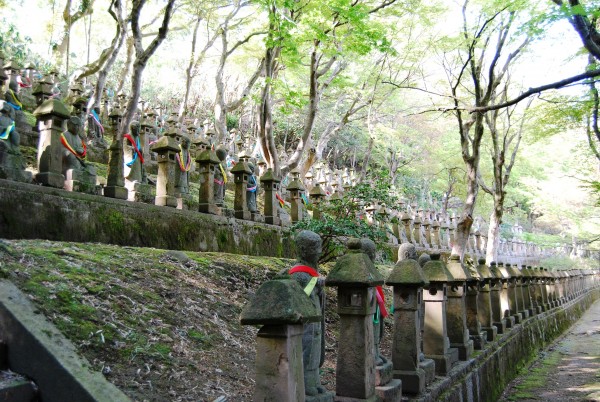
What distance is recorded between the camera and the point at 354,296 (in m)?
4.02

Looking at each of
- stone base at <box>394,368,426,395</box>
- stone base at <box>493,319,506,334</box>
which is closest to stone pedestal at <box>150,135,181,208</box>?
stone base at <box>394,368,426,395</box>

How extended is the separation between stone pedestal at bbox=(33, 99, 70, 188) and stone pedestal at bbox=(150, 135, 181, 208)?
78.7 inches

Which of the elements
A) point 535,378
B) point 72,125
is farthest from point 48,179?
point 535,378

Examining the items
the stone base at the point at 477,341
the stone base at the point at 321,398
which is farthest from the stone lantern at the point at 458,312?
the stone base at the point at 321,398

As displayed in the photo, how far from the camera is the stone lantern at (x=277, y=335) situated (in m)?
2.84

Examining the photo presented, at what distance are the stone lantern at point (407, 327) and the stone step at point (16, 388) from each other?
3405 mm

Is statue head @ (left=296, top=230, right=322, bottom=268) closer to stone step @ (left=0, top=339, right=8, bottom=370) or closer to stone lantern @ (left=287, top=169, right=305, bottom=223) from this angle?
stone step @ (left=0, top=339, right=8, bottom=370)

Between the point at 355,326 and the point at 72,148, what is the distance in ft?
18.3

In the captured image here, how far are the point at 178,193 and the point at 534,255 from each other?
3894 centimetres

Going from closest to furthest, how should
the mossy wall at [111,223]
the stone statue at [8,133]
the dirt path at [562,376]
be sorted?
1. the mossy wall at [111,223]
2. the stone statue at [8,133]
3. the dirt path at [562,376]

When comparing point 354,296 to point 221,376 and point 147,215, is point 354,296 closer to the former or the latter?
point 221,376

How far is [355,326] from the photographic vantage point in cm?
404

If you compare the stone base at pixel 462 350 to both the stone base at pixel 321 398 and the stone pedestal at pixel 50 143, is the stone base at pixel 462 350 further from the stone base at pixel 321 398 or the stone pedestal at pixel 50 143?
the stone pedestal at pixel 50 143

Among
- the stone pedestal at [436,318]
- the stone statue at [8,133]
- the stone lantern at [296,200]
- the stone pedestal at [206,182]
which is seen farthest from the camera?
the stone lantern at [296,200]
